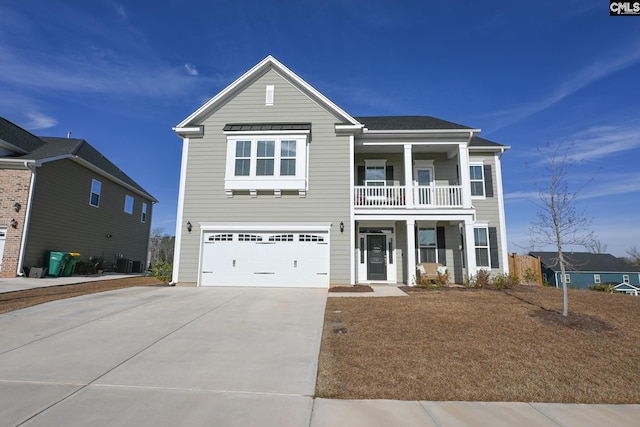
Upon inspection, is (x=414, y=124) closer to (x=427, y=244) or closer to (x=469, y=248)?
(x=427, y=244)

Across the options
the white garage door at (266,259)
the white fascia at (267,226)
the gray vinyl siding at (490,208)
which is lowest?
the white garage door at (266,259)

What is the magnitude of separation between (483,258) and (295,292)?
8863 millimetres

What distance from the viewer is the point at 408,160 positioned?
507 inches

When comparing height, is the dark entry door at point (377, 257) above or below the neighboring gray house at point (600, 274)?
above

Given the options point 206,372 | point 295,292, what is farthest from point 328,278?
point 206,372

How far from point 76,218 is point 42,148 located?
152 inches

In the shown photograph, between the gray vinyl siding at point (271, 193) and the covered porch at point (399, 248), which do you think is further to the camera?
the covered porch at point (399, 248)

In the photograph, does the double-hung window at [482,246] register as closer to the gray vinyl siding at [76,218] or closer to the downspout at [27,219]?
the downspout at [27,219]

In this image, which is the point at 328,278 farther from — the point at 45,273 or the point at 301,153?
the point at 45,273

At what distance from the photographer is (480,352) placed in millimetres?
5051

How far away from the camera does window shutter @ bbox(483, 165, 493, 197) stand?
14.7 metres

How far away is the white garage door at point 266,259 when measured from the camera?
1198cm

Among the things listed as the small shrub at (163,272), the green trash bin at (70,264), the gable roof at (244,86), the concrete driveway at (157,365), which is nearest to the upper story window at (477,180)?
the gable roof at (244,86)

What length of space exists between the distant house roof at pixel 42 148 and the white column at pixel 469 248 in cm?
1869
